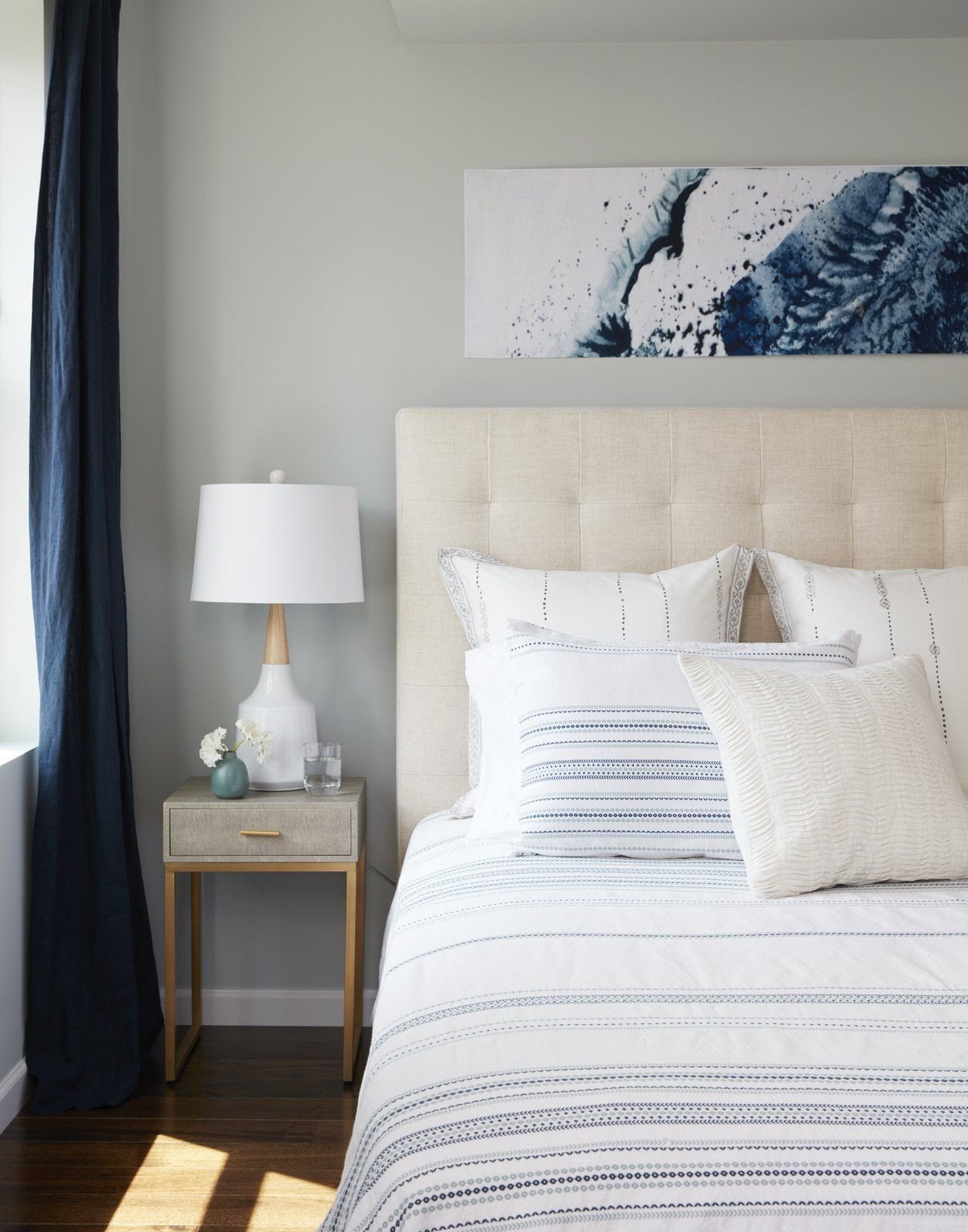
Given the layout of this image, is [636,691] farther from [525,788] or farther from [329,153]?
[329,153]

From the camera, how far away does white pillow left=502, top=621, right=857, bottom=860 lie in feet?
6.09

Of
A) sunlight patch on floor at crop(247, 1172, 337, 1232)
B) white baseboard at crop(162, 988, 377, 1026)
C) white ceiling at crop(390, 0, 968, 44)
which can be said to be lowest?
sunlight patch on floor at crop(247, 1172, 337, 1232)

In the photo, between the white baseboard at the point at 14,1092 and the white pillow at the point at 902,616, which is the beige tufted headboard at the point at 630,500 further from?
the white baseboard at the point at 14,1092

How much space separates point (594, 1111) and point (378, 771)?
1753 millimetres

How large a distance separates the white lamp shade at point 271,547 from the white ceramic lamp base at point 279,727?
25 centimetres

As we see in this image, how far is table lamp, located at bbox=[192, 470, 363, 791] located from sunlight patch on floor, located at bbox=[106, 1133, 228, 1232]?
78cm

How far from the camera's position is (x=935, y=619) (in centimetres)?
220

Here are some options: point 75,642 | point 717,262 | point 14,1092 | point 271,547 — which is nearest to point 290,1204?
point 14,1092

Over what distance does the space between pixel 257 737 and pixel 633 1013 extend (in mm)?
1401

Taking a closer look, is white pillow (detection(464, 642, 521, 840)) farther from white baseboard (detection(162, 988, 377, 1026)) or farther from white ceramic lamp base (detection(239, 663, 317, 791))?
white baseboard (detection(162, 988, 377, 1026))

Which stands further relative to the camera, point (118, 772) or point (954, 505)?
point (954, 505)

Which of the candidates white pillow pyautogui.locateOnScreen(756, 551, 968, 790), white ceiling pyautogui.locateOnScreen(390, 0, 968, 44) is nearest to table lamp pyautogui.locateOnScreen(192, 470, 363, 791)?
white pillow pyautogui.locateOnScreen(756, 551, 968, 790)

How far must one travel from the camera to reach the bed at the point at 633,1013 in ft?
3.08

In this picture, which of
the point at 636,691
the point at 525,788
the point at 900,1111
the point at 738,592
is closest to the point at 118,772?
the point at 525,788
